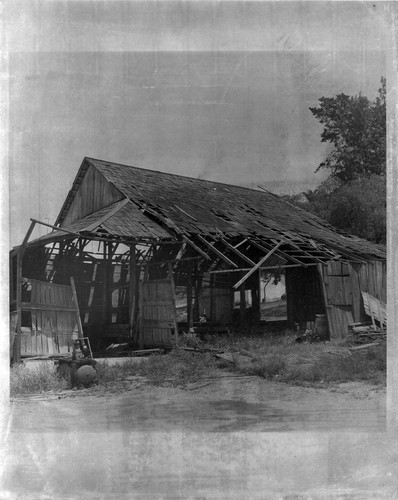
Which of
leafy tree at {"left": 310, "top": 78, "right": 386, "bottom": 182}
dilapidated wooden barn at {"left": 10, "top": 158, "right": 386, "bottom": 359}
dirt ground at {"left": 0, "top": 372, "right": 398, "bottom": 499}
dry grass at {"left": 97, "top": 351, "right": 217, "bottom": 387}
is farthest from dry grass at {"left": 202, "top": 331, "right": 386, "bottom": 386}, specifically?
leafy tree at {"left": 310, "top": 78, "right": 386, "bottom": 182}

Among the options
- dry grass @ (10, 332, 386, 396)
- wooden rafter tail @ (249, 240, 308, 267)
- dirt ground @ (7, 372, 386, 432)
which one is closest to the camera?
dirt ground @ (7, 372, 386, 432)

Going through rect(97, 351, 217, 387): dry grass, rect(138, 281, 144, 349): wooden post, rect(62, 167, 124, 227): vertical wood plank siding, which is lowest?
rect(97, 351, 217, 387): dry grass

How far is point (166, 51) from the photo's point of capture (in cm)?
794

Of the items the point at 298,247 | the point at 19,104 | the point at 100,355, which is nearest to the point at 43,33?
the point at 19,104

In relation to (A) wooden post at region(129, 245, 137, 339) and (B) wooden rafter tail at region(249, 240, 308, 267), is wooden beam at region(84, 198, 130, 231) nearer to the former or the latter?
(A) wooden post at region(129, 245, 137, 339)

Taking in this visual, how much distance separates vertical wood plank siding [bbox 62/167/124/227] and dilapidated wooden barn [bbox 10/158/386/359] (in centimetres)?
4

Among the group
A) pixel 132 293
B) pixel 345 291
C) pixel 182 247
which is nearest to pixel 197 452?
pixel 132 293

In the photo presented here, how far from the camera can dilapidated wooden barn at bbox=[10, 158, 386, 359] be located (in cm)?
1138

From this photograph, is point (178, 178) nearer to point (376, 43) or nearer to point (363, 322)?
point (363, 322)

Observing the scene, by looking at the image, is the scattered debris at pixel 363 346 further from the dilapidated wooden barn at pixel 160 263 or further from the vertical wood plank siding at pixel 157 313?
the vertical wood plank siding at pixel 157 313

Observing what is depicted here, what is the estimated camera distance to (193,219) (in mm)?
15336

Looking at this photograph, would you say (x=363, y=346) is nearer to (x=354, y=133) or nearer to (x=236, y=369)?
(x=236, y=369)

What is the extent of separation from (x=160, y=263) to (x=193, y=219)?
8.05 feet

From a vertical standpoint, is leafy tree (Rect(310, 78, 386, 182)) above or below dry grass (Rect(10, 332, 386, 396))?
above
